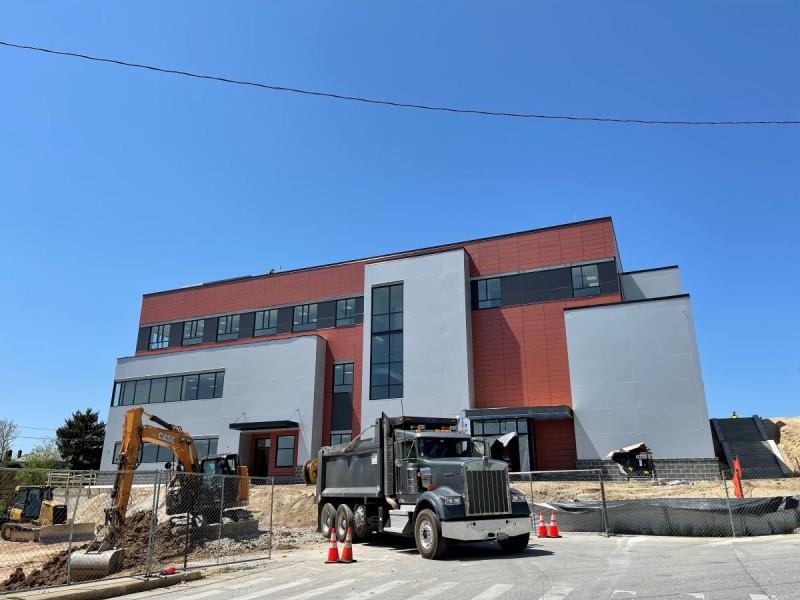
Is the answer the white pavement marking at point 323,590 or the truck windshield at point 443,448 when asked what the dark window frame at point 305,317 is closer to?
the truck windshield at point 443,448

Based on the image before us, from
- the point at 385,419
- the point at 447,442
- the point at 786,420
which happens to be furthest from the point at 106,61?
the point at 786,420

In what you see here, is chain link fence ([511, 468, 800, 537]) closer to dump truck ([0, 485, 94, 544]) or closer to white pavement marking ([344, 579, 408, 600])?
white pavement marking ([344, 579, 408, 600])

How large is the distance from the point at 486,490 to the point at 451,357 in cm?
2121

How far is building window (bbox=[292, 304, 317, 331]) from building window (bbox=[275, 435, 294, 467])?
7.57 meters

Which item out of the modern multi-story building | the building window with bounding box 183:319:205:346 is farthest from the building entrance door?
the building window with bounding box 183:319:205:346

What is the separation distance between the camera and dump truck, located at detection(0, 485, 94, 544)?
20.3 m

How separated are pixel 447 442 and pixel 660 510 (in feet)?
20.3

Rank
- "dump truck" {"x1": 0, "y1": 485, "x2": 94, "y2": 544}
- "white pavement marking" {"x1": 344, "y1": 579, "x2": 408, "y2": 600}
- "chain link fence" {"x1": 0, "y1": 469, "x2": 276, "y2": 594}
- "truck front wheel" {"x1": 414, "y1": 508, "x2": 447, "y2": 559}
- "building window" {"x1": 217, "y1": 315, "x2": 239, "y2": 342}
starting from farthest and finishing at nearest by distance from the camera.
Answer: "building window" {"x1": 217, "y1": 315, "x2": 239, "y2": 342}
"dump truck" {"x1": 0, "y1": 485, "x2": 94, "y2": 544}
"truck front wheel" {"x1": 414, "y1": 508, "x2": 447, "y2": 559}
"chain link fence" {"x1": 0, "y1": 469, "x2": 276, "y2": 594}
"white pavement marking" {"x1": 344, "y1": 579, "x2": 408, "y2": 600}

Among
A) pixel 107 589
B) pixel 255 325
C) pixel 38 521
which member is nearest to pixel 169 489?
pixel 38 521

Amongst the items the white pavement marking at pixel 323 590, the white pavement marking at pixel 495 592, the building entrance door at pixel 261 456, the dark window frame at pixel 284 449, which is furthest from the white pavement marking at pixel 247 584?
the building entrance door at pixel 261 456

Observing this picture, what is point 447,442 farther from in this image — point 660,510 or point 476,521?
point 660,510

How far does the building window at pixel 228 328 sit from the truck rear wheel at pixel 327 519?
27.1m

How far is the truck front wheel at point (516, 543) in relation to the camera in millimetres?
12508

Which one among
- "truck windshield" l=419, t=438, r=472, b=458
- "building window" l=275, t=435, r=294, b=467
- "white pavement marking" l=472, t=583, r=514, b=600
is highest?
"building window" l=275, t=435, r=294, b=467
